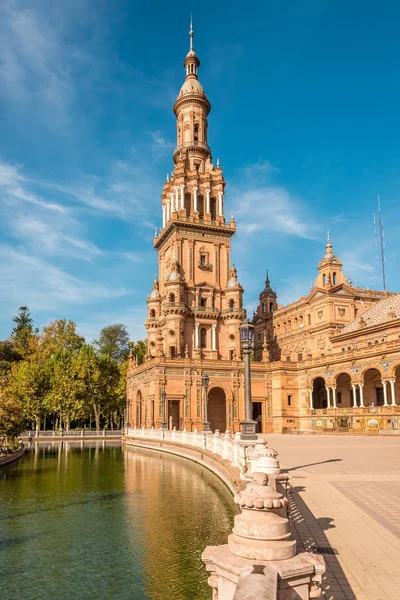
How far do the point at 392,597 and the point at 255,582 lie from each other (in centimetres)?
311

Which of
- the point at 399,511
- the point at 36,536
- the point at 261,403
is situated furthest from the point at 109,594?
the point at 261,403

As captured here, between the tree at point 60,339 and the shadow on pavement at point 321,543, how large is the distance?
6326cm

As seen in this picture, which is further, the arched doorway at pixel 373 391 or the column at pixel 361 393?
the arched doorway at pixel 373 391

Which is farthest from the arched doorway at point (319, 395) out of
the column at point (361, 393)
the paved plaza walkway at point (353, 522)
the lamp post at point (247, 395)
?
the lamp post at point (247, 395)

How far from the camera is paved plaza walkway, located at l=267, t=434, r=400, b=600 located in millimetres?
6984

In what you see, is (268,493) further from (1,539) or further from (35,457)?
(35,457)

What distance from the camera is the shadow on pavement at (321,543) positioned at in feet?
22.0

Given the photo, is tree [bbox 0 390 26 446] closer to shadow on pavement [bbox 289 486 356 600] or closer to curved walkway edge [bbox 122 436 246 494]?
curved walkway edge [bbox 122 436 246 494]

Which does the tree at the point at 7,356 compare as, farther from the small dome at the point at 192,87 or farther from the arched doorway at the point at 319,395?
the small dome at the point at 192,87

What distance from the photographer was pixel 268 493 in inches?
215

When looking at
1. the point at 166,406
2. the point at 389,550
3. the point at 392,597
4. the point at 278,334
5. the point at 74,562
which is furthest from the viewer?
the point at 278,334

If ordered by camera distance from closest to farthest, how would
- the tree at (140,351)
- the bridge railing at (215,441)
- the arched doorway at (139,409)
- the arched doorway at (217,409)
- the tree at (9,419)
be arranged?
the bridge railing at (215,441) → the tree at (9,419) → the arched doorway at (217,409) → the arched doorway at (139,409) → the tree at (140,351)

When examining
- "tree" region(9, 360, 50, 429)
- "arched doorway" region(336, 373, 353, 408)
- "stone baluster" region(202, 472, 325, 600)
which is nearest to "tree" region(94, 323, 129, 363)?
"tree" region(9, 360, 50, 429)

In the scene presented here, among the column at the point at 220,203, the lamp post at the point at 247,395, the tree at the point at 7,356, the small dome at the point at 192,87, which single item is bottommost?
the lamp post at the point at 247,395
